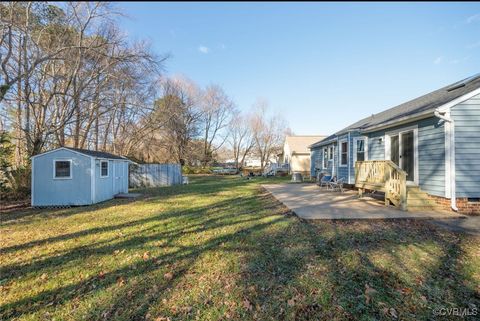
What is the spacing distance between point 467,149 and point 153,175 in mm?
19520

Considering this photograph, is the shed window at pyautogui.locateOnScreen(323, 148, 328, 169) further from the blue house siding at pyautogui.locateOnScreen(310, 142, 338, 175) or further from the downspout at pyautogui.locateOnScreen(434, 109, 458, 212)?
the downspout at pyautogui.locateOnScreen(434, 109, 458, 212)

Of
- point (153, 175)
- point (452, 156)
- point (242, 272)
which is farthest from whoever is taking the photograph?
point (153, 175)

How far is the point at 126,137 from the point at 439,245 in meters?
26.3

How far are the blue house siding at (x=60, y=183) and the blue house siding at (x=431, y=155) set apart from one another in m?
12.9

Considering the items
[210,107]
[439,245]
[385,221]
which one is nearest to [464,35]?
[385,221]

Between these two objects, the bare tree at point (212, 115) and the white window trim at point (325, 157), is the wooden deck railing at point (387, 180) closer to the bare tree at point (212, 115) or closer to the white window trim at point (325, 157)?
the white window trim at point (325, 157)

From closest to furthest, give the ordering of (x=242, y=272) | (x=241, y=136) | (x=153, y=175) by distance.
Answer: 1. (x=242, y=272)
2. (x=153, y=175)
3. (x=241, y=136)

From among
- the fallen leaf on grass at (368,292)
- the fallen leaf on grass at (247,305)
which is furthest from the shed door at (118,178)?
the fallen leaf on grass at (368,292)

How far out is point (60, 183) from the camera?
10.4 m

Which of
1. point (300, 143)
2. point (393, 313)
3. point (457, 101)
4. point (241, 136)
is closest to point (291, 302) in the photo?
point (393, 313)

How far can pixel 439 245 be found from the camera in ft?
14.6

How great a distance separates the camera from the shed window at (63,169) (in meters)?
10.4

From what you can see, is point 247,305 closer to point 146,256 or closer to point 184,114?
point 146,256

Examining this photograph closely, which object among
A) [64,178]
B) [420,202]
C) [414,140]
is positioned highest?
[414,140]
